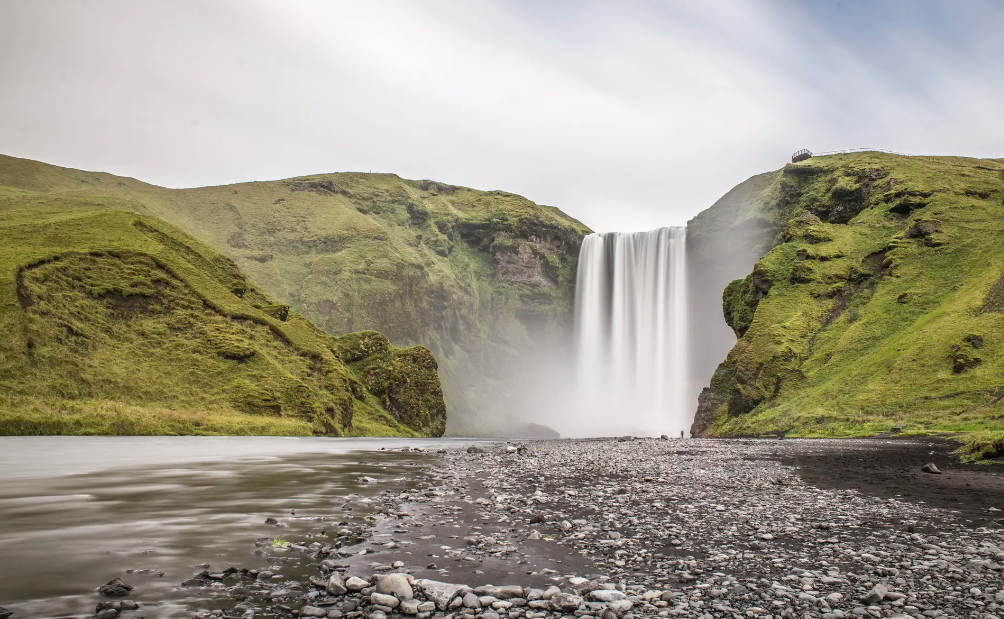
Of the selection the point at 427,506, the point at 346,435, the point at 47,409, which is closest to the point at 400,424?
the point at 346,435

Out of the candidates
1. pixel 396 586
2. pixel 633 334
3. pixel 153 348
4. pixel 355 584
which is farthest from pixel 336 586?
pixel 633 334

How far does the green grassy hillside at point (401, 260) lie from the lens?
140 metres

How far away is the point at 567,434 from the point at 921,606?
138238mm

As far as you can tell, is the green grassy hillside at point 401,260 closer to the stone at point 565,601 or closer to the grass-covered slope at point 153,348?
the grass-covered slope at point 153,348

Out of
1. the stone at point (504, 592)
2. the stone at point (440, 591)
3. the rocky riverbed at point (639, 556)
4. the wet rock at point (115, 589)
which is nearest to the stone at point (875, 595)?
the rocky riverbed at point (639, 556)

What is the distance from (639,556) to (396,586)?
3.85m

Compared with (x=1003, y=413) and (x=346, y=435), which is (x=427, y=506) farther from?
(x=346, y=435)

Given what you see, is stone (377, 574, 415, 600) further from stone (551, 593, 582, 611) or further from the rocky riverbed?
stone (551, 593, 582, 611)

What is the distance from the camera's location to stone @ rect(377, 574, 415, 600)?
20.7 feet

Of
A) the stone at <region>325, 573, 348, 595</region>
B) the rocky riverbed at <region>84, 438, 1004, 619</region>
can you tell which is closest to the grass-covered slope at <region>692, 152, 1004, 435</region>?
the rocky riverbed at <region>84, 438, 1004, 619</region>

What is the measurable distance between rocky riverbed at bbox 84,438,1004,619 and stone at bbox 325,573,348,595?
→ 20mm

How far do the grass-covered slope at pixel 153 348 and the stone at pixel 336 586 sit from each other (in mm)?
45843

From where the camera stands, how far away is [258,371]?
64.0 metres

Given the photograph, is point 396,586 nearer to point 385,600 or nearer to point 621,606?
point 385,600
